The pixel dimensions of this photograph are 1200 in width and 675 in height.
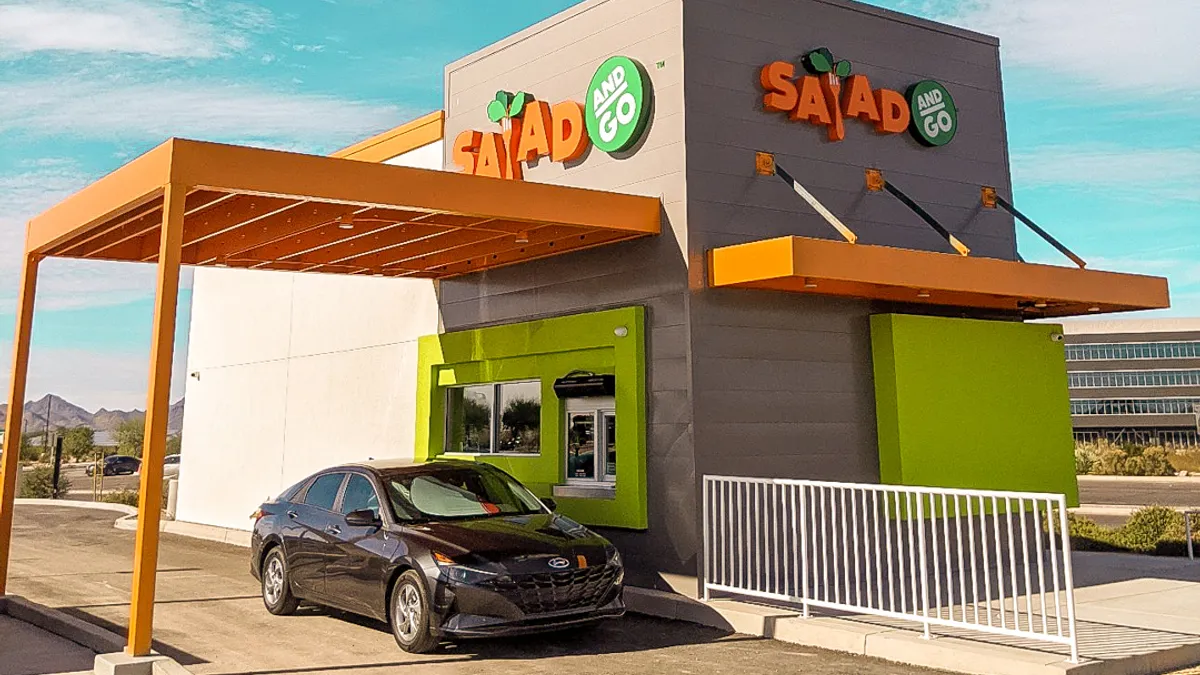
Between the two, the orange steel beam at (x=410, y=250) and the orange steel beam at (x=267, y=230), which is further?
the orange steel beam at (x=410, y=250)

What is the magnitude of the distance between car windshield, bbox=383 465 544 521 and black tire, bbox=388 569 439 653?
0.67 metres

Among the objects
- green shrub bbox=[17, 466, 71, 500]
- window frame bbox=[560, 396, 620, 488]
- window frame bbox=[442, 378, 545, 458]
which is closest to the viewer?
window frame bbox=[560, 396, 620, 488]

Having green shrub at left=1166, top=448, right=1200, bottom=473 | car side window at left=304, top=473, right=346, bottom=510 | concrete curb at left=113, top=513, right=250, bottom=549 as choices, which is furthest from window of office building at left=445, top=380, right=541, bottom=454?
green shrub at left=1166, top=448, right=1200, bottom=473

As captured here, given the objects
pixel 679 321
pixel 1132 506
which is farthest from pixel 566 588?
pixel 1132 506

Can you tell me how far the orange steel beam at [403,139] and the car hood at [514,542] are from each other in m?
7.64

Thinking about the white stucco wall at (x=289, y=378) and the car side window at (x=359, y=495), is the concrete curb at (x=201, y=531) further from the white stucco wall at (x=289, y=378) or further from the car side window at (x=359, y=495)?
the car side window at (x=359, y=495)

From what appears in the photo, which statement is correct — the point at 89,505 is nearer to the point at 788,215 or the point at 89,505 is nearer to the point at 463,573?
the point at 788,215

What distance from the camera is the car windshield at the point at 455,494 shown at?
868 centimetres

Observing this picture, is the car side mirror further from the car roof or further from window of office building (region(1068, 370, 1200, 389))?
window of office building (region(1068, 370, 1200, 389))

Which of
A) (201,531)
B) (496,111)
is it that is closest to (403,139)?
(496,111)

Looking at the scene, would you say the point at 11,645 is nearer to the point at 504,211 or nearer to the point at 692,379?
the point at 504,211

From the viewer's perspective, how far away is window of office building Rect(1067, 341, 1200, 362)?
8303cm

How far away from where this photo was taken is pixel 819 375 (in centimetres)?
1153

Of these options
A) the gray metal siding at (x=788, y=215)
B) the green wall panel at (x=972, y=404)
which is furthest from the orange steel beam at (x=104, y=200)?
the green wall panel at (x=972, y=404)
